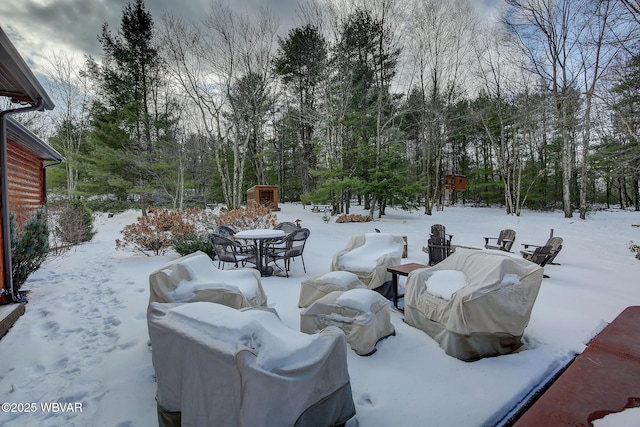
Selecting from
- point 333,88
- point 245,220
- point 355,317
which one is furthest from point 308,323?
point 333,88

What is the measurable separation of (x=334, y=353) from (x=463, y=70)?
17678mm

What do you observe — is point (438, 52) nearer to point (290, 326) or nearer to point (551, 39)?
point (551, 39)

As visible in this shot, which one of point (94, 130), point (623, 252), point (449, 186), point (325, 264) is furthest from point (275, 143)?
point (623, 252)

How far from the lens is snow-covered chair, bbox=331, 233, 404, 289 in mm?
4238

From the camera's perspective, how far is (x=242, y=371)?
1373 millimetres

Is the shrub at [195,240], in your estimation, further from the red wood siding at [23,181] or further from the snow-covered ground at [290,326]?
the red wood siding at [23,181]

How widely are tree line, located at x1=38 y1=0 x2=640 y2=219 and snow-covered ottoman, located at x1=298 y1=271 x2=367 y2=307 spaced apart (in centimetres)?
835

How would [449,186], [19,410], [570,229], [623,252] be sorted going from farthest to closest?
[449,186], [570,229], [623,252], [19,410]

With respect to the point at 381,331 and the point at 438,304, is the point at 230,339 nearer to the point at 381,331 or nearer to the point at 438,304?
the point at 381,331

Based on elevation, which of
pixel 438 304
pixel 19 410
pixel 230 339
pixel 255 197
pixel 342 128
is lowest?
pixel 19 410

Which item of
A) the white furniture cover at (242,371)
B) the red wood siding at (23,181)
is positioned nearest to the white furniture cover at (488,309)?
the white furniture cover at (242,371)

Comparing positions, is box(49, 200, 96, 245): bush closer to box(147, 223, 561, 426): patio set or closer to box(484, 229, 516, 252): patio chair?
box(147, 223, 561, 426): patio set

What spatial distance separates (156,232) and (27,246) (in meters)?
2.61

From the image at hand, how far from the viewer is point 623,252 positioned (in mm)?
7445
